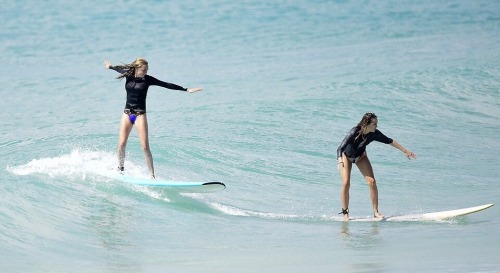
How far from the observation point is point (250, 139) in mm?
16953

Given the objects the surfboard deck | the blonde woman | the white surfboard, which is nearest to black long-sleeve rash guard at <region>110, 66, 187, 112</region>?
the blonde woman

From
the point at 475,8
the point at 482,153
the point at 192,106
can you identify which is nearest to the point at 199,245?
the point at 482,153

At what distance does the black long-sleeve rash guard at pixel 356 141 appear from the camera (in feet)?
36.2

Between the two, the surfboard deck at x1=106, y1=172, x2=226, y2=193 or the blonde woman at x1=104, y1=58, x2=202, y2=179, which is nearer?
the surfboard deck at x1=106, y1=172, x2=226, y2=193

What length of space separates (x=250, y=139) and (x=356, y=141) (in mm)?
6024

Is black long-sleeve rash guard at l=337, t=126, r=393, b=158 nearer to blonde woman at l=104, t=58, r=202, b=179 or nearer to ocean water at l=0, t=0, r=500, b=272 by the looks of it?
ocean water at l=0, t=0, r=500, b=272

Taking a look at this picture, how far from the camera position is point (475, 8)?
39.1 m

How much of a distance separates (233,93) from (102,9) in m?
17.9

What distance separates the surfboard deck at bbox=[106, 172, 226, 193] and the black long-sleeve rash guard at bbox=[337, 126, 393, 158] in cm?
155

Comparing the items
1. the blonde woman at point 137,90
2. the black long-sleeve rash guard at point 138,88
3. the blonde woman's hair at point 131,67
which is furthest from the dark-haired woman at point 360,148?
the blonde woman's hair at point 131,67

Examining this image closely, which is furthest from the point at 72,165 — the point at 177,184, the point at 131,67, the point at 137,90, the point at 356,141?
the point at 356,141

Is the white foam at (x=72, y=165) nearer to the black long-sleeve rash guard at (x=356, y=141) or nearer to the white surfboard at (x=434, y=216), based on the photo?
the black long-sleeve rash guard at (x=356, y=141)

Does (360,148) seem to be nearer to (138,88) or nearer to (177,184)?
(177,184)

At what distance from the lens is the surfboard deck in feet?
37.4
